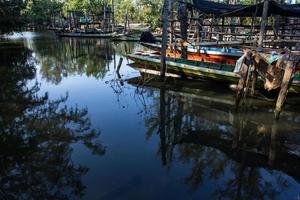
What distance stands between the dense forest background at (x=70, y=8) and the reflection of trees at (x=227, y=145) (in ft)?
66.5

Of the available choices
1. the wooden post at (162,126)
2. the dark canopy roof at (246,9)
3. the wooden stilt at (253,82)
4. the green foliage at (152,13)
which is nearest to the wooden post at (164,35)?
the wooden post at (162,126)

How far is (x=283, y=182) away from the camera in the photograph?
596 centimetres

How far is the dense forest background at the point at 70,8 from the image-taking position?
25859 millimetres

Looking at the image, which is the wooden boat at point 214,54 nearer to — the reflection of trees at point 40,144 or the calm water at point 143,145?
the calm water at point 143,145

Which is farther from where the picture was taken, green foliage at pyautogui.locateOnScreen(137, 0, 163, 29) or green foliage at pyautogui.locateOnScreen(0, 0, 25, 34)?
green foliage at pyautogui.locateOnScreen(137, 0, 163, 29)

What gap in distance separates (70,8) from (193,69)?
5526 cm

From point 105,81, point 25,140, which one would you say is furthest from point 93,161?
point 105,81

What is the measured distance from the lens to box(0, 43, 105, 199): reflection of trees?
5551mm

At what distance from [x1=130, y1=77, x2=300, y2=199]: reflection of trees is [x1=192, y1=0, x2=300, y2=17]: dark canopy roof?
6207 millimetres

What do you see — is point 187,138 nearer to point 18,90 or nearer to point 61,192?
point 61,192

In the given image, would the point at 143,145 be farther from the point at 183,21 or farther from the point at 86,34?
the point at 86,34

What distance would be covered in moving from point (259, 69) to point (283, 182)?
205 inches

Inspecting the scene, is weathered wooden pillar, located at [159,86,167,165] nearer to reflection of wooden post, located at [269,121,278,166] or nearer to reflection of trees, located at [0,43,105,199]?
reflection of trees, located at [0,43,105,199]

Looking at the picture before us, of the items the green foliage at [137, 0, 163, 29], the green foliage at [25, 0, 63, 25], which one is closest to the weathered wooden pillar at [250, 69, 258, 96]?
the green foliage at [137, 0, 163, 29]
